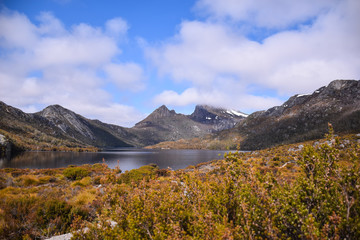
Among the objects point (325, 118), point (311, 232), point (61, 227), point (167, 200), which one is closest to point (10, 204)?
point (61, 227)

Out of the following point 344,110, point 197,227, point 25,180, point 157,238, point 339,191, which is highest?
point 344,110

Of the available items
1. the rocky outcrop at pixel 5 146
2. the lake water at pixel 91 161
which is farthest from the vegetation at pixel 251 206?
the rocky outcrop at pixel 5 146

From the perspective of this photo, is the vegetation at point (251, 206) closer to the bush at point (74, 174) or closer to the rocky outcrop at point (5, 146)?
the bush at point (74, 174)

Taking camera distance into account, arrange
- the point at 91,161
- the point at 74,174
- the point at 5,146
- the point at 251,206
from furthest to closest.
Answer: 1. the point at 5,146
2. the point at 91,161
3. the point at 74,174
4. the point at 251,206

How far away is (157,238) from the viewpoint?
3582mm

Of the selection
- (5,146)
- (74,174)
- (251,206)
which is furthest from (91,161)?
(251,206)

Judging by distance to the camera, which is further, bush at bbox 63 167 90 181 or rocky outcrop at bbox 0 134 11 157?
rocky outcrop at bbox 0 134 11 157

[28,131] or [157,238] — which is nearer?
[157,238]

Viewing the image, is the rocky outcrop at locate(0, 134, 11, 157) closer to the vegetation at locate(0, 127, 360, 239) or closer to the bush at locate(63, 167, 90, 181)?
the bush at locate(63, 167, 90, 181)

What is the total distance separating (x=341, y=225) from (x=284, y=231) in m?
0.97

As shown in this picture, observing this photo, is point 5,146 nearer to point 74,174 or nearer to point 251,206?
point 74,174

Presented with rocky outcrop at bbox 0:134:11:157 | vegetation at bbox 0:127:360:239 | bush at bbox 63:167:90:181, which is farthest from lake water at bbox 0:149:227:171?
vegetation at bbox 0:127:360:239

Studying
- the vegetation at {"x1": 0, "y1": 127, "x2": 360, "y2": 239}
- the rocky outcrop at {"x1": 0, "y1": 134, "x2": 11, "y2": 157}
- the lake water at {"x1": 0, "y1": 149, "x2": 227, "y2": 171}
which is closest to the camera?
the vegetation at {"x1": 0, "y1": 127, "x2": 360, "y2": 239}

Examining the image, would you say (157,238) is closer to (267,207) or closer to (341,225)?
(267,207)
